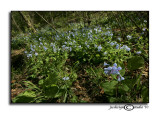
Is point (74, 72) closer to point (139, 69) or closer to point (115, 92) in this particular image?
point (115, 92)

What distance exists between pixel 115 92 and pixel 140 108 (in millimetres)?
468

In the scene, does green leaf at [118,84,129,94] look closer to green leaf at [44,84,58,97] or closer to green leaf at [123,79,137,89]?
green leaf at [123,79,137,89]

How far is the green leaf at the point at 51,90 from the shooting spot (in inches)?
63.6

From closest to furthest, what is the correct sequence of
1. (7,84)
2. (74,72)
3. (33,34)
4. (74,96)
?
(74,96) → (7,84) → (74,72) → (33,34)

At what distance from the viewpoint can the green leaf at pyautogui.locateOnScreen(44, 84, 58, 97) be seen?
1615 mm

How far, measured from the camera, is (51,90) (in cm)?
164

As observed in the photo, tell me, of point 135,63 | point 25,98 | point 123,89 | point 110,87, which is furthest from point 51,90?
point 135,63

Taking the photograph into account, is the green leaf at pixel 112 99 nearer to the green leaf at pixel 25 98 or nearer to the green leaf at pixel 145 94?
the green leaf at pixel 145 94
